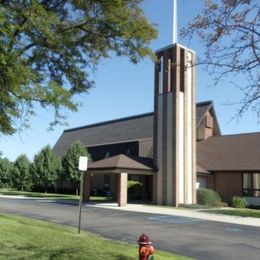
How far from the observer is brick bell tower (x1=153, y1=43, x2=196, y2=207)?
33812 millimetres

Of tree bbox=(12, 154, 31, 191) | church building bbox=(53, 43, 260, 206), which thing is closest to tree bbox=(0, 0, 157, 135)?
church building bbox=(53, 43, 260, 206)

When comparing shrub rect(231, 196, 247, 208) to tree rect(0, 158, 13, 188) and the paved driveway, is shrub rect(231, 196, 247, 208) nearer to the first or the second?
the paved driveway

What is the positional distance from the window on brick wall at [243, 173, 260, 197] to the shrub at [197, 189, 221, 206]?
254cm

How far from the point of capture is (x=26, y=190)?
61875 mm

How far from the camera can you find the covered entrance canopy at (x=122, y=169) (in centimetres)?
3247

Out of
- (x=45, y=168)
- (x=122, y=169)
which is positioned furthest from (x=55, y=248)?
(x=45, y=168)

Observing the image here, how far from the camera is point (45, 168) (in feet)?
172

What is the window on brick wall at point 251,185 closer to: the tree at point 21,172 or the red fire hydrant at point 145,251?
the tree at point 21,172

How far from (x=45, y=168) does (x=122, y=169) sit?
21704 mm

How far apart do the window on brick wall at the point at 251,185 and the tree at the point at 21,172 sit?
30.0 m

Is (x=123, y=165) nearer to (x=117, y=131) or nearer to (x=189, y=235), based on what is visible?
(x=189, y=235)

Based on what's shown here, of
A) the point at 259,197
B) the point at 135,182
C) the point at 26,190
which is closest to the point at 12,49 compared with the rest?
the point at 259,197

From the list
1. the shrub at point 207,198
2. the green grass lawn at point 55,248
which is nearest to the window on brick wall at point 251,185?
the shrub at point 207,198

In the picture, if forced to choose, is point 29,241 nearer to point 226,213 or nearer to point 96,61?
point 96,61
